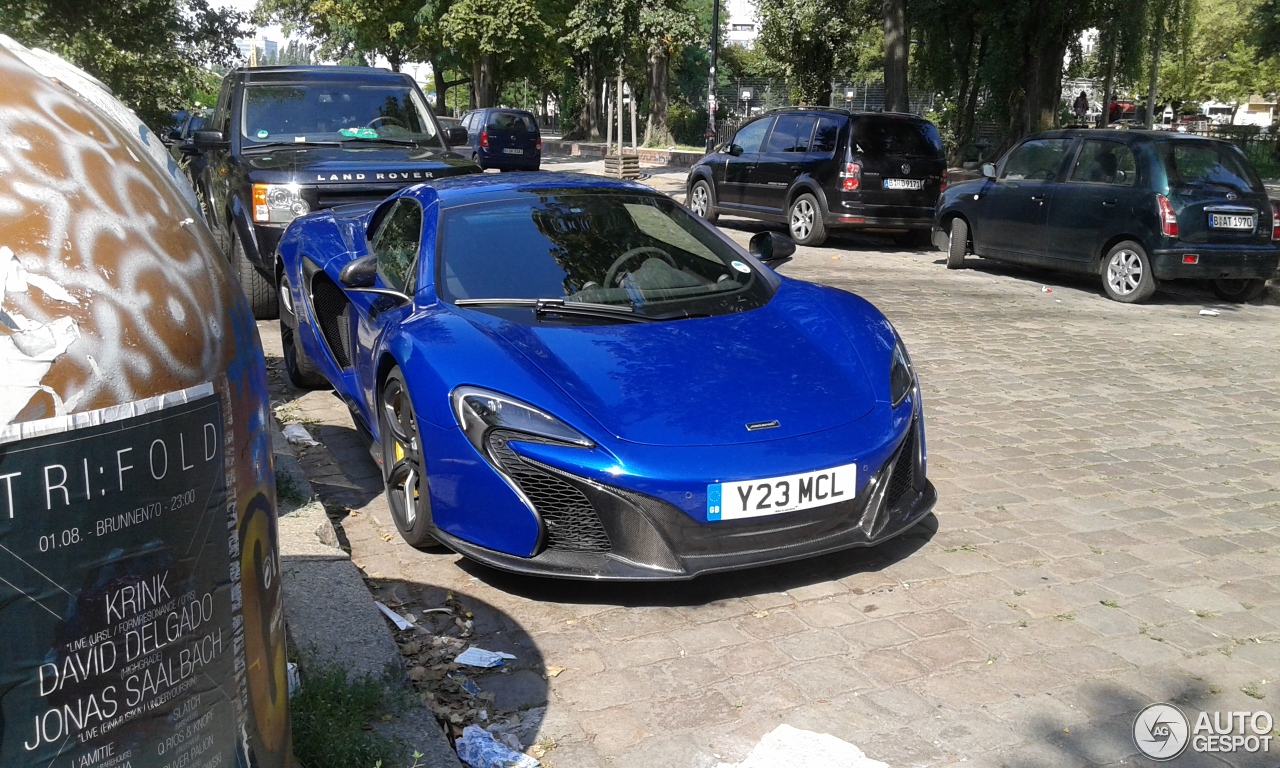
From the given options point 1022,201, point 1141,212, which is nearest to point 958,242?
point 1022,201

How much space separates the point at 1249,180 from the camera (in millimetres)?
11094

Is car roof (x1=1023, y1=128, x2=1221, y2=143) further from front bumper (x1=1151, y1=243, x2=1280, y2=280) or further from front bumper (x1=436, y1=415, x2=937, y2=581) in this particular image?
front bumper (x1=436, y1=415, x2=937, y2=581)

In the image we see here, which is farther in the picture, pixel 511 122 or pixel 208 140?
pixel 511 122

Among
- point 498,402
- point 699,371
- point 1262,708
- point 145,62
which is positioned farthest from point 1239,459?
point 145,62

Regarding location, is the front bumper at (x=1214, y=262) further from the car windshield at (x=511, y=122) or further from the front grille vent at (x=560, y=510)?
the car windshield at (x=511, y=122)

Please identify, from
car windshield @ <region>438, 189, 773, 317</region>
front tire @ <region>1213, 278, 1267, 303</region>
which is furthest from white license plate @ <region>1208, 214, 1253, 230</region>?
car windshield @ <region>438, 189, 773, 317</region>

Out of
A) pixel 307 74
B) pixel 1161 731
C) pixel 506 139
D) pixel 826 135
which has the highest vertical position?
pixel 307 74

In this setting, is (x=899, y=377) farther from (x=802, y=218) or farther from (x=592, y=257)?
(x=802, y=218)

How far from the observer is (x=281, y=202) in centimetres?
843

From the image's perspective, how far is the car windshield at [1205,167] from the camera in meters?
10.9

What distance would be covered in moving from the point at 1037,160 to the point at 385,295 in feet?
30.5

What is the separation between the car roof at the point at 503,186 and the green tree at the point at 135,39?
7590 mm

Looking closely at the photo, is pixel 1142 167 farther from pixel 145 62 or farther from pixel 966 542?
pixel 145 62

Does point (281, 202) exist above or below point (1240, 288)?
above
